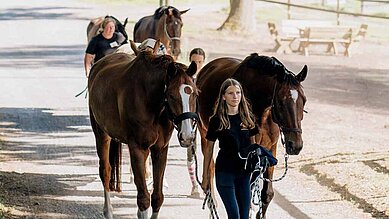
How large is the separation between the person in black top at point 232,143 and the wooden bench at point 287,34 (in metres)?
18.0

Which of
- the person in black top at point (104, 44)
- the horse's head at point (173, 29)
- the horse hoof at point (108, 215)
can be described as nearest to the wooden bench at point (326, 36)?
the horse's head at point (173, 29)

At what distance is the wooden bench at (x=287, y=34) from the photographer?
24.9 meters

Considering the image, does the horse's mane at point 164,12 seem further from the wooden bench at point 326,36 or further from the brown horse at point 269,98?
the wooden bench at point 326,36

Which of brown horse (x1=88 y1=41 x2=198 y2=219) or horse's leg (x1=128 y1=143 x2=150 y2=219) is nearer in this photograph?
brown horse (x1=88 y1=41 x2=198 y2=219)

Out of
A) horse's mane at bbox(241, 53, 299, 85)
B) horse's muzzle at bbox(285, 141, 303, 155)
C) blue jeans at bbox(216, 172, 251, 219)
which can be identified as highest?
horse's mane at bbox(241, 53, 299, 85)

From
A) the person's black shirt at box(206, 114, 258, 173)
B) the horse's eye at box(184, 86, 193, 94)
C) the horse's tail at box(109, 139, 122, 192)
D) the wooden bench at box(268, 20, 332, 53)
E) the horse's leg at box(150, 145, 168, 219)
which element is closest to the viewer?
the person's black shirt at box(206, 114, 258, 173)

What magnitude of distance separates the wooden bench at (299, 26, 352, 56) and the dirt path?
518 millimetres

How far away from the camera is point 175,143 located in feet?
44.2

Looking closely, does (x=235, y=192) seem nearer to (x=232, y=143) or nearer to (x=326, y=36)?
(x=232, y=143)

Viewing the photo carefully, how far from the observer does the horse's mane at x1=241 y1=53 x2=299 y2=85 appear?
763 cm

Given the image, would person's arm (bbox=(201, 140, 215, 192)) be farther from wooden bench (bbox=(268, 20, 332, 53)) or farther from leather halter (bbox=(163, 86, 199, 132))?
wooden bench (bbox=(268, 20, 332, 53))

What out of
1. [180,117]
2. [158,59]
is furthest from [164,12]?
[180,117]

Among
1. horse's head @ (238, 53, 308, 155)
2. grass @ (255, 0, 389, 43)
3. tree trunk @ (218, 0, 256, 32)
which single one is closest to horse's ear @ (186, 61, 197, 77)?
horse's head @ (238, 53, 308, 155)

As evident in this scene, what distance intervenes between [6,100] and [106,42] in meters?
5.82
